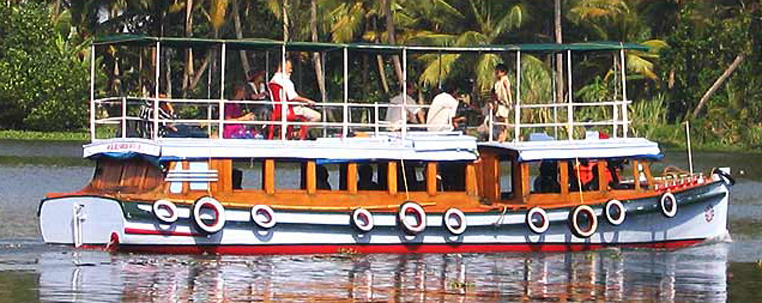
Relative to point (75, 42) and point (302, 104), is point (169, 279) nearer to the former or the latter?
point (302, 104)

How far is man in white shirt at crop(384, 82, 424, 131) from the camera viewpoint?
30255mm

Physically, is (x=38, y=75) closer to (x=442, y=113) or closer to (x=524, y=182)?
(x=442, y=113)

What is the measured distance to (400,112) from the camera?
102 feet

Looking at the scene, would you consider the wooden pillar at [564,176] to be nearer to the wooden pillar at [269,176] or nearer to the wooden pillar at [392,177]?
the wooden pillar at [392,177]

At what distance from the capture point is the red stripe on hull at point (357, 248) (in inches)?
1130

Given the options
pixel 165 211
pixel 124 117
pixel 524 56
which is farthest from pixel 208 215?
pixel 524 56

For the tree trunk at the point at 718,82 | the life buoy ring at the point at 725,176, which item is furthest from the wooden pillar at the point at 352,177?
the tree trunk at the point at 718,82

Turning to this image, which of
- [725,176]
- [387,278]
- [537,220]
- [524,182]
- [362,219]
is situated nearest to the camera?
[387,278]

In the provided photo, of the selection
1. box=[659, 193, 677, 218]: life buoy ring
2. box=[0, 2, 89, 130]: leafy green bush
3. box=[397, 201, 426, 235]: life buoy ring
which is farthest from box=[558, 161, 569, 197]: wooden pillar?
box=[0, 2, 89, 130]: leafy green bush

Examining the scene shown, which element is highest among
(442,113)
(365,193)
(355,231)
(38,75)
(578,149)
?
(38,75)

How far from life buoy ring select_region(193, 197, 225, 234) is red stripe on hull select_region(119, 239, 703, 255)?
1.41 ft

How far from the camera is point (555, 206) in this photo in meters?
30.6

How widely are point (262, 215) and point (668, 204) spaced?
6.87m

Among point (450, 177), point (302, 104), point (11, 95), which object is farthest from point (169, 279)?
point (11, 95)
